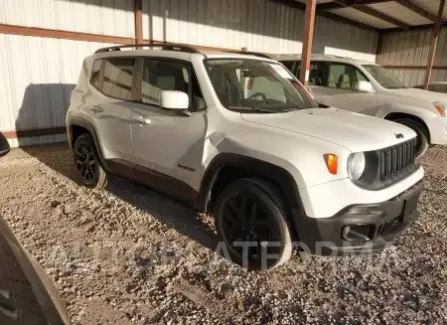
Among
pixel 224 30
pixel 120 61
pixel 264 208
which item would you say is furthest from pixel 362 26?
pixel 264 208

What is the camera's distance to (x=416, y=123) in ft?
20.3

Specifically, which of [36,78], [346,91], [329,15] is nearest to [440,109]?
[346,91]

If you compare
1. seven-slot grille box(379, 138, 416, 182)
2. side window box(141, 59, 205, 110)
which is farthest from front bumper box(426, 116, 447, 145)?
side window box(141, 59, 205, 110)

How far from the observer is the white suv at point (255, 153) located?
245 centimetres

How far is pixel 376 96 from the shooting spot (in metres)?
6.57

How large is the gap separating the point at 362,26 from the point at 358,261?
659 inches

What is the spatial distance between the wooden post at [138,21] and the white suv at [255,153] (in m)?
4.45

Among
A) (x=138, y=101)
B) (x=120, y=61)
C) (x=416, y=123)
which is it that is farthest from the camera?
(x=416, y=123)

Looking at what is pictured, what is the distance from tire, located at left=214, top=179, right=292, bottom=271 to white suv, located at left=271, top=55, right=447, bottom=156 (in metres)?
4.67

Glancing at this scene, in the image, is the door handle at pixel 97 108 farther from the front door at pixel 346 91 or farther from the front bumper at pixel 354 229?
the front door at pixel 346 91

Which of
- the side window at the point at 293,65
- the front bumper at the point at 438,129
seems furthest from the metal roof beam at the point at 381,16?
the front bumper at the point at 438,129

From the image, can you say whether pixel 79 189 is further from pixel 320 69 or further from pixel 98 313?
pixel 320 69

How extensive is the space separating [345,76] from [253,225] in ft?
17.6

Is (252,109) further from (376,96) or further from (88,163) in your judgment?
(376,96)
